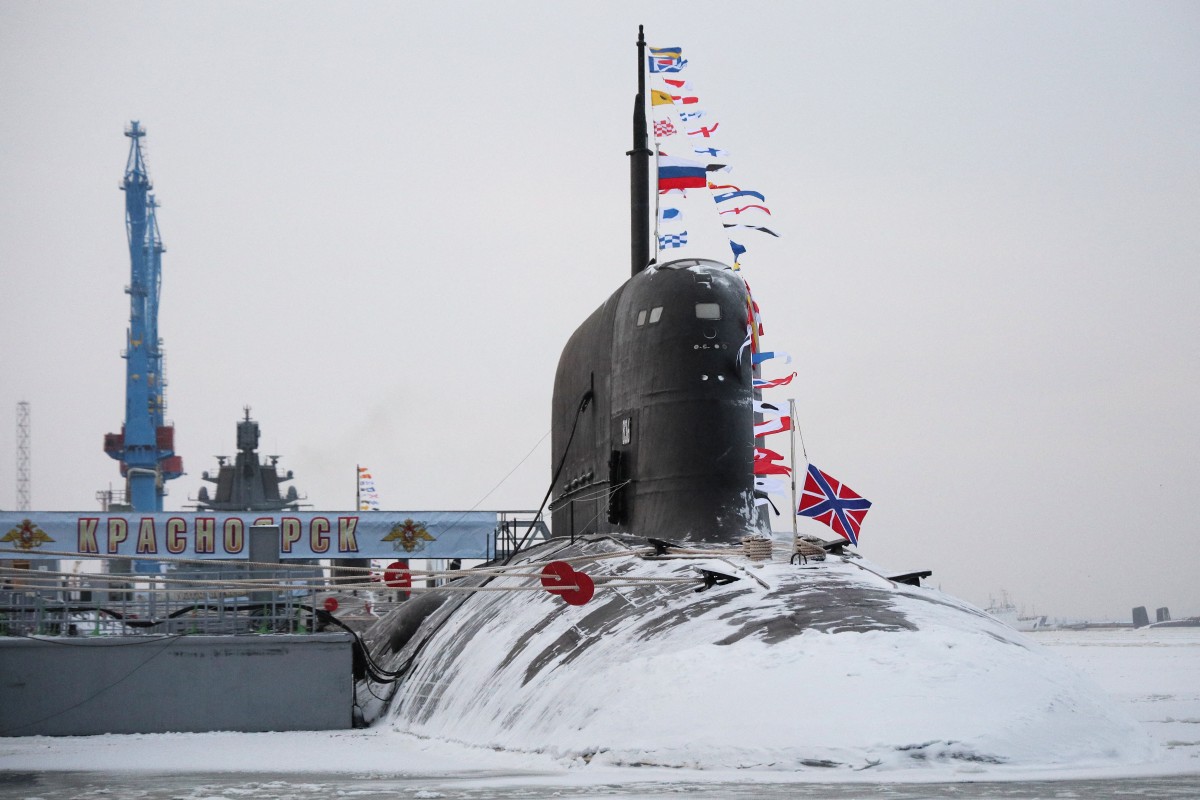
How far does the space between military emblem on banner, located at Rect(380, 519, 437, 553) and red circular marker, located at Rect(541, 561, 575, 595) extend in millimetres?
23210

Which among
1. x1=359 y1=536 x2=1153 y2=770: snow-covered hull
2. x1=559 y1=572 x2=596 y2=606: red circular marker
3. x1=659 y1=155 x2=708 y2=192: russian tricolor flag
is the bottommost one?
x1=359 y1=536 x2=1153 y2=770: snow-covered hull

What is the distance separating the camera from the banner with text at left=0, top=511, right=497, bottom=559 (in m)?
33.7

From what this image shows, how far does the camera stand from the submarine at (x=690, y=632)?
352 inches

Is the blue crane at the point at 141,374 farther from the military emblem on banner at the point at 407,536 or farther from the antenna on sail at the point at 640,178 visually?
the antenna on sail at the point at 640,178

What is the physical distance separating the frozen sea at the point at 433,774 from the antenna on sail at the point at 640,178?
267 inches

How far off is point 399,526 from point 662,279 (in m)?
21.2

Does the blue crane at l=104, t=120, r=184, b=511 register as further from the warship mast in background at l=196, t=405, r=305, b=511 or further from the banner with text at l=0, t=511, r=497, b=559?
the banner with text at l=0, t=511, r=497, b=559

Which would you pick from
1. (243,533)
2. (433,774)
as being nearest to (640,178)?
(433,774)

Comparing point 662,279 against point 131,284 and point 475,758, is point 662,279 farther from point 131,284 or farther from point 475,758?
point 131,284

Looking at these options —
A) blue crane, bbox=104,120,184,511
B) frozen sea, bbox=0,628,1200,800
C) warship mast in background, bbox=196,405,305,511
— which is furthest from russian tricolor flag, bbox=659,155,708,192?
blue crane, bbox=104,120,184,511

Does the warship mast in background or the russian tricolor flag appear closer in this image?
the russian tricolor flag

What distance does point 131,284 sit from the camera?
2908 inches

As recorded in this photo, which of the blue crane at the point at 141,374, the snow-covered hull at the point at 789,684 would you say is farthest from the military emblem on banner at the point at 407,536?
the blue crane at the point at 141,374

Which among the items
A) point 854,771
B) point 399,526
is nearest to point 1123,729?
point 854,771
